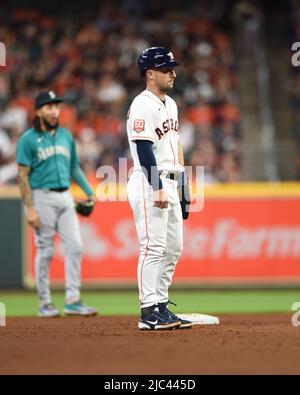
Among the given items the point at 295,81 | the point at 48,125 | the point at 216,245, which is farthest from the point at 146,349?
the point at 295,81

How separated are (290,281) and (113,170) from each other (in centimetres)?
355

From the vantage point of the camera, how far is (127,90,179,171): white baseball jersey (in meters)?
7.70

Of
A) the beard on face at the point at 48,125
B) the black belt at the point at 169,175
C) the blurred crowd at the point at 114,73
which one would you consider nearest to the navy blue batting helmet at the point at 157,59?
the black belt at the point at 169,175

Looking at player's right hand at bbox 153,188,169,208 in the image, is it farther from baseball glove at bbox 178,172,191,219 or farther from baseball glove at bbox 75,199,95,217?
baseball glove at bbox 75,199,95,217

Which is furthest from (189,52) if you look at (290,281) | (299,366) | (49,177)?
(299,366)

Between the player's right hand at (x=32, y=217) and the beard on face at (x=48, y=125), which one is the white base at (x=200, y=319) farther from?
the beard on face at (x=48, y=125)

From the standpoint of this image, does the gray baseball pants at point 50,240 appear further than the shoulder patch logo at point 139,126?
Yes

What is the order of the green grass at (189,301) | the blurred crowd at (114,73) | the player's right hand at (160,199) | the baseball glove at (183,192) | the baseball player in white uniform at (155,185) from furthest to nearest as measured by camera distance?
the blurred crowd at (114,73), the green grass at (189,301), the baseball glove at (183,192), the baseball player in white uniform at (155,185), the player's right hand at (160,199)

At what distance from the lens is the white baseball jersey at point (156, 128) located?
7699mm

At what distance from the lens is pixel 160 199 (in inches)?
297

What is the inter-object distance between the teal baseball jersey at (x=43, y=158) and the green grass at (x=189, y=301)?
5.81 ft

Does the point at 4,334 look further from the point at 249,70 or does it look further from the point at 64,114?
the point at 249,70

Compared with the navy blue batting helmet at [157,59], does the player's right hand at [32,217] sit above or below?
below

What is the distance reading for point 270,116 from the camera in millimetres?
18391
